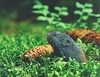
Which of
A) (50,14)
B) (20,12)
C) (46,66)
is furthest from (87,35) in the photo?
(20,12)

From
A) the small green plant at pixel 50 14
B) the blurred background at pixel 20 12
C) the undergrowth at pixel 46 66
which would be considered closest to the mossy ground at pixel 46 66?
the undergrowth at pixel 46 66

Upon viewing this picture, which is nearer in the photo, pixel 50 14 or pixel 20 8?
pixel 50 14

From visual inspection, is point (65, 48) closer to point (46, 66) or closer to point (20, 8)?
point (46, 66)

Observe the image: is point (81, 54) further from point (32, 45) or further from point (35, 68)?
point (32, 45)

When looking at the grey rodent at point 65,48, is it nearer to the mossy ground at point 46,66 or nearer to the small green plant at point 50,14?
the mossy ground at point 46,66

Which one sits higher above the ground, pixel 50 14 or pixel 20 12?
pixel 50 14

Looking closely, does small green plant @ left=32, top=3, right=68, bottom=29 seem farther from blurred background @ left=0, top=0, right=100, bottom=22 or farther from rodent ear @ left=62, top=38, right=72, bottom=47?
blurred background @ left=0, top=0, right=100, bottom=22

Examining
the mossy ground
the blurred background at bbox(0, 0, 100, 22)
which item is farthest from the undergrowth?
the blurred background at bbox(0, 0, 100, 22)

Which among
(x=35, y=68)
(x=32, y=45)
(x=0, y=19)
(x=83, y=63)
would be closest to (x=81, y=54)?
(x=83, y=63)
